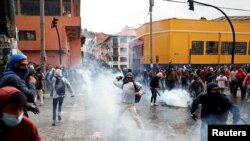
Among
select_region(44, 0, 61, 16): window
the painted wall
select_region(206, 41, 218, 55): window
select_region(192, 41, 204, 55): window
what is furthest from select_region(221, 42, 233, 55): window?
select_region(44, 0, 61, 16): window

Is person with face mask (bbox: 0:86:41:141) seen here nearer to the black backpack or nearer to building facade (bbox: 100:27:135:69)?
the black backpack

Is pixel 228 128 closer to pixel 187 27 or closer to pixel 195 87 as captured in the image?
pixel 195 87

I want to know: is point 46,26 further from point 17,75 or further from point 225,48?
point 17,75

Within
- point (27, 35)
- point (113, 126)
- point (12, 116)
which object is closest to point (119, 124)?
point (113, 126)

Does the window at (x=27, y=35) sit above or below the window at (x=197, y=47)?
above

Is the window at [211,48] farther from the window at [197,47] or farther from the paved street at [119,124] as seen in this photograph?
the paved street at [119,124]

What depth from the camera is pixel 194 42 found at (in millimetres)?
35844

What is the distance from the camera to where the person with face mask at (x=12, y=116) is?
219 centimetres

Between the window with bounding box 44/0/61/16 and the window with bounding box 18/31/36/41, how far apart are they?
114 inches

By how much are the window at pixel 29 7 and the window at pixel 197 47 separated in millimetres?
18395

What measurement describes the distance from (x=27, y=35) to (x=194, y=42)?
752 inches

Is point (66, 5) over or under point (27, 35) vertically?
over

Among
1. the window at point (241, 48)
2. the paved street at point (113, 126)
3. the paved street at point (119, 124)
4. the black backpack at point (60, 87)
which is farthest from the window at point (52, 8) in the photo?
the black backpack at point (60, 87)

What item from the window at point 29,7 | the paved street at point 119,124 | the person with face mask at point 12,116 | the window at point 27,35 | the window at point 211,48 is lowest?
the paved street at point 119,124
